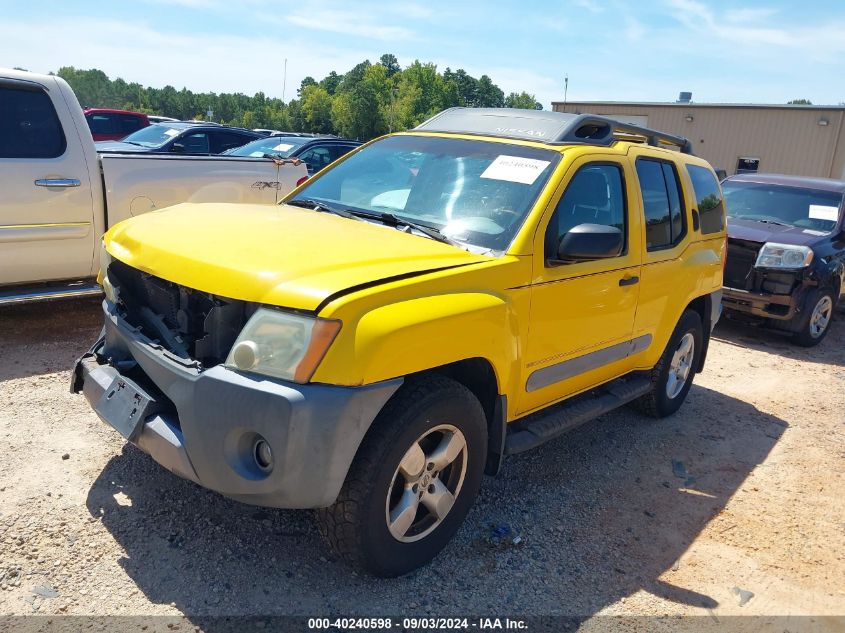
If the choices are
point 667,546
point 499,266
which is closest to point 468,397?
point 499,266

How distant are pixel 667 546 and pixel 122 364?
285 centimetres

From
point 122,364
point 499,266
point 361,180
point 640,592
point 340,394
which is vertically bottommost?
point 640,592

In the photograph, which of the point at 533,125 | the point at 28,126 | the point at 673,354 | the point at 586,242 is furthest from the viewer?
the point at 28,126

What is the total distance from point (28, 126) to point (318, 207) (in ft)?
9.57

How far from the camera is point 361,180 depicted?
13.6ft

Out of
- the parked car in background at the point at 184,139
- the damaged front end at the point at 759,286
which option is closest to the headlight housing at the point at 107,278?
the damaged front end at the point at 759,286

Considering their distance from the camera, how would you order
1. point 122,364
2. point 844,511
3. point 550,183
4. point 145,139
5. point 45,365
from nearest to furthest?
1. point 122,364
2. point 550,183
3. point 844,511
4. point 45,365
5. point 145,139

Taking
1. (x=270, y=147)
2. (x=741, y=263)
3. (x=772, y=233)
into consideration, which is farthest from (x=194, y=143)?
(x=772, y=233)

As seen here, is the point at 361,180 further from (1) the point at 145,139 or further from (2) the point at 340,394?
(1) the point at 145,139

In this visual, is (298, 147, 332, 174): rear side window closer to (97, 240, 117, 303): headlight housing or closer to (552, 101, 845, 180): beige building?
(97, 240, 117, 303): headlight housing

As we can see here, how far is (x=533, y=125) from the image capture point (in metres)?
A: 4.08

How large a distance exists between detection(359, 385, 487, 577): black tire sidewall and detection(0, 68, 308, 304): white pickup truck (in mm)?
3545

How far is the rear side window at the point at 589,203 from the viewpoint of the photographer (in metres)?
3.45

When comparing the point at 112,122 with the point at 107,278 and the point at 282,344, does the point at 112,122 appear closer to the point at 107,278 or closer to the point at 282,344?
the point at 107,278
